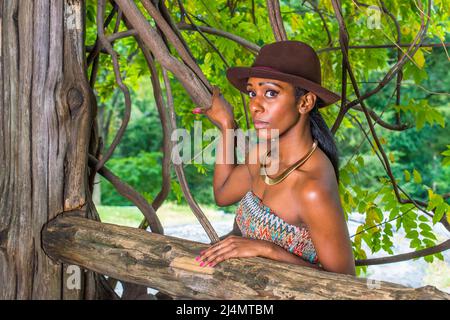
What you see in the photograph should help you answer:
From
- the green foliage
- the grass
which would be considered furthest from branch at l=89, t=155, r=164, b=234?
the grass

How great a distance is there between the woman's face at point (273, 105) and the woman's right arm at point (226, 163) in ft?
0.65

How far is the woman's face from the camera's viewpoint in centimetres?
161

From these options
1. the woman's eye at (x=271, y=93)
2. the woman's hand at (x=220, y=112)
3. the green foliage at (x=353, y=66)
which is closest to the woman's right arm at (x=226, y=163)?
the woman's hand at (x=220, y=112)

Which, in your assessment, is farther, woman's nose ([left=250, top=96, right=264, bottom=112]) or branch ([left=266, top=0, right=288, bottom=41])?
branch ([left=266, top=0, right=288, bottom=41])

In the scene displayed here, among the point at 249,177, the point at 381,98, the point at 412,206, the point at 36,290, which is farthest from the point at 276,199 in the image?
the point at 381,98

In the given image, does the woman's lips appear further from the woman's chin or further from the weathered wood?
the weathered wood

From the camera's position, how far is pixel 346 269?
1.55 metres

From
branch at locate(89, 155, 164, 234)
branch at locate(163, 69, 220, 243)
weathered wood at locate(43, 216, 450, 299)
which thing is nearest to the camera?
weathered wood at locate(43, 216, 450, 299)

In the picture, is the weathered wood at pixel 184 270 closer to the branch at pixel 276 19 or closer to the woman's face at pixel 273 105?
the woman's face at pixel 273 105

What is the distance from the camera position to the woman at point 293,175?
155 cm

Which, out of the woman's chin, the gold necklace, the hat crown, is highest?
the hat crown
